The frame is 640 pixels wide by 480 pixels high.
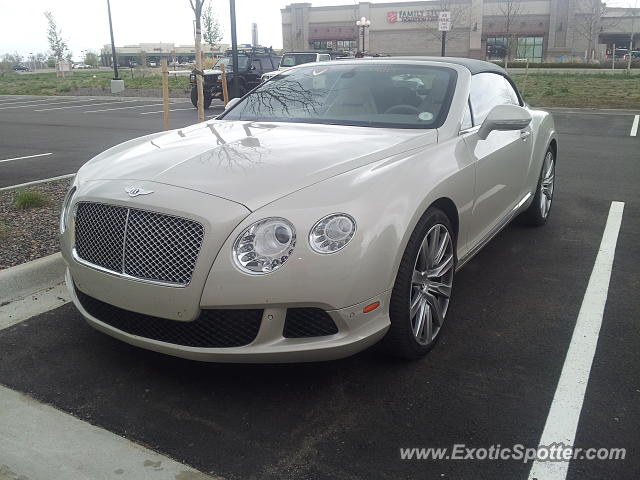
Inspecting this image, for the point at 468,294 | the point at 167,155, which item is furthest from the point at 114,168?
the point at 468,294

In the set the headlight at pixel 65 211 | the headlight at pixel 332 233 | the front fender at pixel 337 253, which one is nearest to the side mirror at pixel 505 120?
the front fender at pixel 337 253

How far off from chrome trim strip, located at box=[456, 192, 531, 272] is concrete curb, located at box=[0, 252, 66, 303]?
2634 millimetres

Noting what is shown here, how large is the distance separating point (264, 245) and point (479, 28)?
63.1 metres

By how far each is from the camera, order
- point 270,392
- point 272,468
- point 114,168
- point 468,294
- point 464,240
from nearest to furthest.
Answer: point 272,468 → point 270,392 → point 114,168 → point 464,240 → point 468,294

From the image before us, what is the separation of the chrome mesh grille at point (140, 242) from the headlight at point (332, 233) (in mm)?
472

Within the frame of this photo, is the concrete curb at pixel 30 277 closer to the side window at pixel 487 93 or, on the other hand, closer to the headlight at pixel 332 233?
the headlight at pixel 332 233

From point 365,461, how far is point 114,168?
1.88m

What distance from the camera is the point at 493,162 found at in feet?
13.2

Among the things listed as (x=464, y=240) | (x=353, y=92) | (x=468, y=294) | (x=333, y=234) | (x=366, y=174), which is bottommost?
(x=468, y=294)

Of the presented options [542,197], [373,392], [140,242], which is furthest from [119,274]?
[542,197]

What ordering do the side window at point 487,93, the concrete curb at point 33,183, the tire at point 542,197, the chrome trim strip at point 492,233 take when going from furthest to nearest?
the concrete curb at point 33,183 < the tire at point 542,197 < the side window at point 487,93 < the chrome trim strip at point 492,233

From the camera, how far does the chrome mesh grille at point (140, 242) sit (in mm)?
2623

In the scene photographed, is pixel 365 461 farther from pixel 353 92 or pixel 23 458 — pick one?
pixel 353 92

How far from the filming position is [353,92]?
4184mm
